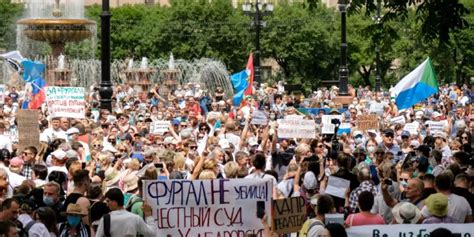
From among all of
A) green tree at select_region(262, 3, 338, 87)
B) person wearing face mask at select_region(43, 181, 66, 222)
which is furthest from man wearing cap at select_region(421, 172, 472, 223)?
green tree at select_region(262, 3, 338, 87)

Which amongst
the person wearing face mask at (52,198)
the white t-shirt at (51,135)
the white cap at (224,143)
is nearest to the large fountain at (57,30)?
the white t-shirt at (51,135)

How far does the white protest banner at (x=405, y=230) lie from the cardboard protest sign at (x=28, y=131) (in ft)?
28.9

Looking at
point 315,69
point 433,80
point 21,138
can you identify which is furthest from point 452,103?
point 315,69

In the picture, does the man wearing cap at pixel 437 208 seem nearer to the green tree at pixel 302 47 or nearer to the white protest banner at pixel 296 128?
the white protest banner at pixel 296 128

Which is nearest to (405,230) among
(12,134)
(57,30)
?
(12,134)

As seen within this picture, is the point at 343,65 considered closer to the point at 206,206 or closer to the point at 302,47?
the point at 206,206

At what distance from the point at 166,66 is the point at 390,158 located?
177ft

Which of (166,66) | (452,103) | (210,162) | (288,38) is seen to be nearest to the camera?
(210,162)

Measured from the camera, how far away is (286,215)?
1366cm

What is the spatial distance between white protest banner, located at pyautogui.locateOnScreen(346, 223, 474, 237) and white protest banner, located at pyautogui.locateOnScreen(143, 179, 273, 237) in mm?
1369

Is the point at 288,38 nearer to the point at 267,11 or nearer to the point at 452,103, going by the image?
the point at 267,11

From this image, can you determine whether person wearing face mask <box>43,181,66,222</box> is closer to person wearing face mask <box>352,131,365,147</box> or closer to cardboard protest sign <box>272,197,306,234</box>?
cardboard protest sign <box>272,197,306,234</box>

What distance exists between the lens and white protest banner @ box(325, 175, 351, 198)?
50.6 feet

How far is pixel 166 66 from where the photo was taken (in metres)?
71.9
